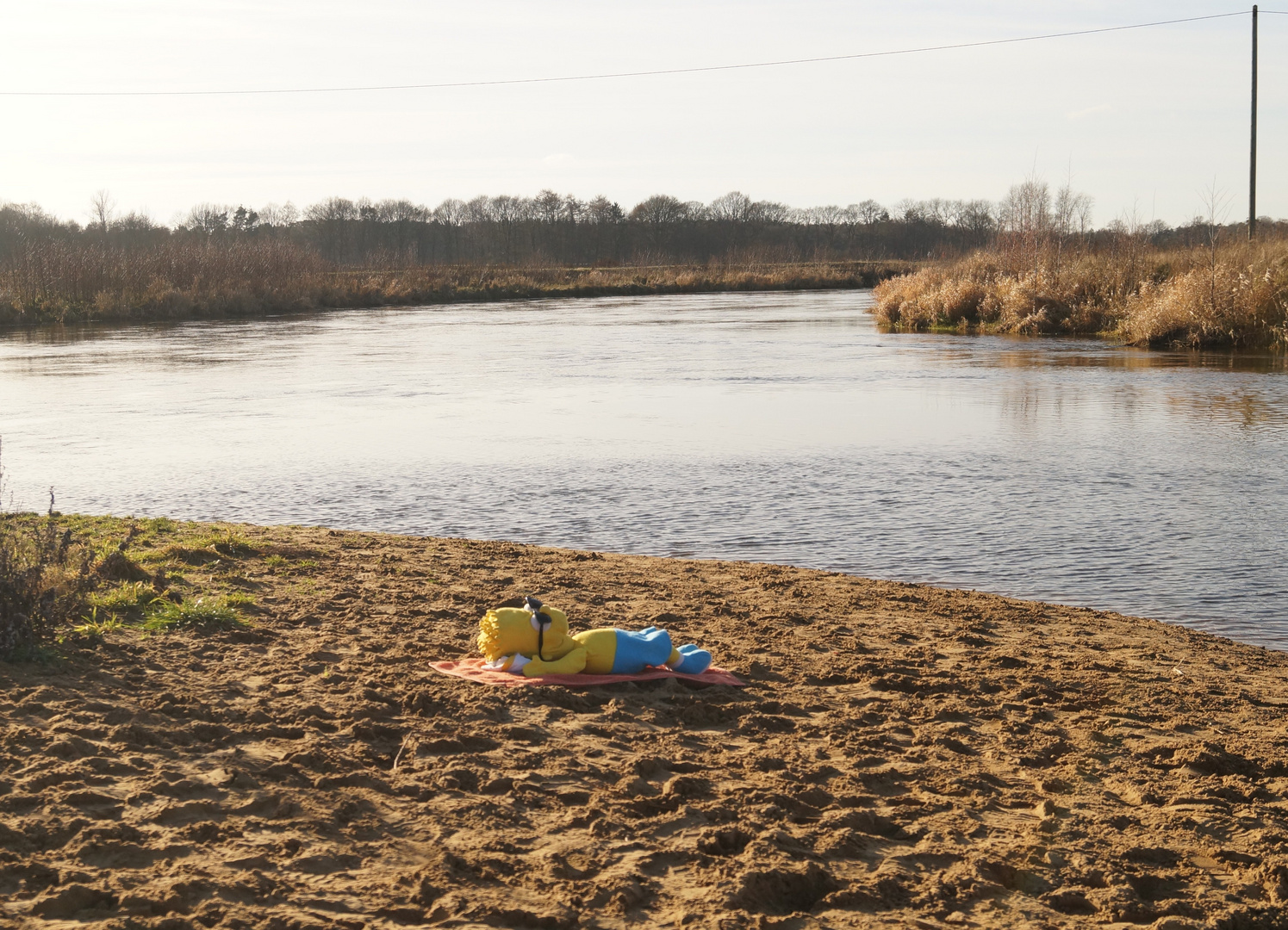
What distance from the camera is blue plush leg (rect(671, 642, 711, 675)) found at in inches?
237

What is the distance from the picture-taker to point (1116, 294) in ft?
108

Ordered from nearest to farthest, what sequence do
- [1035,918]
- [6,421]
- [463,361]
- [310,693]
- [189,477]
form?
[1035,918] < [310,693] < [189,477] < [6,421] < [463,361]

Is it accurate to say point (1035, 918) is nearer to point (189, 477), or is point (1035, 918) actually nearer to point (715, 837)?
point (715, 837)

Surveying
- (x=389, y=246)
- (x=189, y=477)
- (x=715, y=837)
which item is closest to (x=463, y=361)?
(x=189, y=477)

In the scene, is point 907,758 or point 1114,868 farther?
point 907,758

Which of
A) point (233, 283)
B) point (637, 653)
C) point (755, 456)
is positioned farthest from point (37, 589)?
point (233, 283)

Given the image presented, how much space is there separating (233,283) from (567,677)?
5119 centimetres

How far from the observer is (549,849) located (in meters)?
4.09

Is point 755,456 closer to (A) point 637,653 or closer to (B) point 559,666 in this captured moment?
(A) point 637,653

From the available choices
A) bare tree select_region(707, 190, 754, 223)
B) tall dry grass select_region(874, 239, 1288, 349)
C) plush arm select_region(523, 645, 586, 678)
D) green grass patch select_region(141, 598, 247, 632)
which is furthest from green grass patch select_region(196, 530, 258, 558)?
bare tree select_region(707, 190, 754, 223)

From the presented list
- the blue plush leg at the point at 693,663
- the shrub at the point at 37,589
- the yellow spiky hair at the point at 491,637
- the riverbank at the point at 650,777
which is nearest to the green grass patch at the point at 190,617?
the riverbank at the point at 650,777

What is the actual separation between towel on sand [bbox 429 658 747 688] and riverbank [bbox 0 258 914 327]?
45563 mm

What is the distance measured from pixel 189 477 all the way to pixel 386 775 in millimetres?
9244

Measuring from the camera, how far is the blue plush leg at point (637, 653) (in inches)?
236
